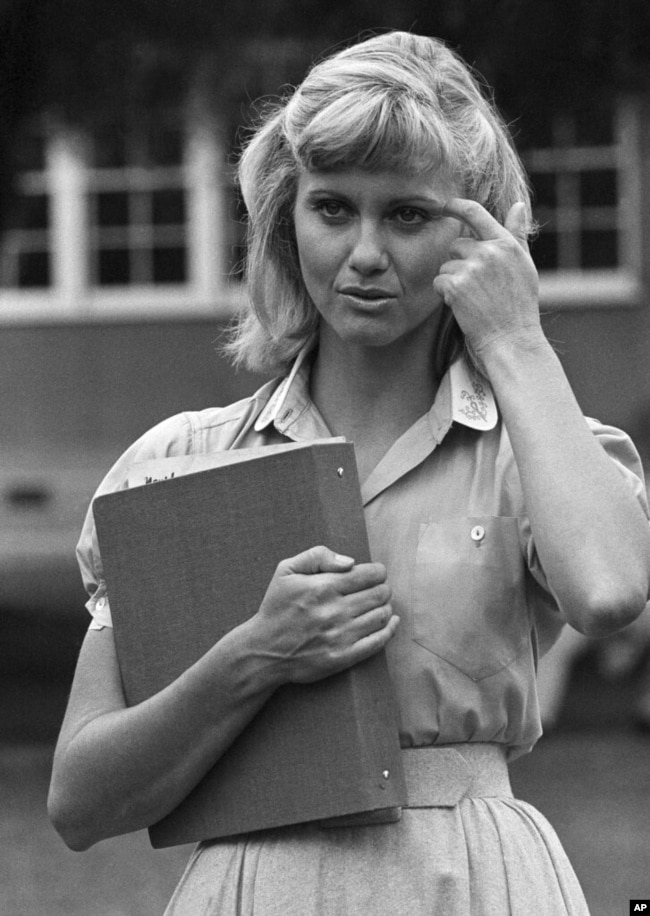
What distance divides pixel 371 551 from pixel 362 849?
356 millimetres

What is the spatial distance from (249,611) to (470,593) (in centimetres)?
27

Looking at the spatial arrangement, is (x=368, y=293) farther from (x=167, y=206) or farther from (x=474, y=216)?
(x=167, y=206)

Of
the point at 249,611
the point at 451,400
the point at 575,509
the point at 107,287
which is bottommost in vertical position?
the point at 249,611

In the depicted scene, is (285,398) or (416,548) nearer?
(416,548)

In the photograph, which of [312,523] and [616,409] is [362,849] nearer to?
[312,523]

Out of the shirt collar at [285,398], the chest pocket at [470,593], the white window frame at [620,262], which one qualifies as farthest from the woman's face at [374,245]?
the white window frame at [620,262]

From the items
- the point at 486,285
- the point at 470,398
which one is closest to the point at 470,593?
the point at 470,398

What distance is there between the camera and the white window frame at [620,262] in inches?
599

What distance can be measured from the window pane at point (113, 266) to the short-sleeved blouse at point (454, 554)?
13725 mm

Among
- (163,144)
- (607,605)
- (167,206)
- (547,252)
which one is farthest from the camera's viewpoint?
(167,206)

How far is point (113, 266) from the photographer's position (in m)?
15.9

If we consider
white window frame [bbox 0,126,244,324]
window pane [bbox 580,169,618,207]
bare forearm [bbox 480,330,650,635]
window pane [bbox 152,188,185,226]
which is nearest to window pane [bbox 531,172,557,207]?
window pane [bbox 580,169,618,207]

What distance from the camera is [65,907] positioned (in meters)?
6.45

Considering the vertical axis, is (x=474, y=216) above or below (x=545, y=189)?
below
